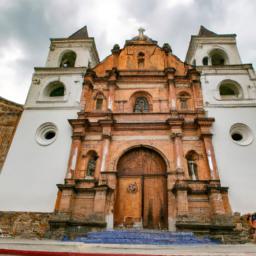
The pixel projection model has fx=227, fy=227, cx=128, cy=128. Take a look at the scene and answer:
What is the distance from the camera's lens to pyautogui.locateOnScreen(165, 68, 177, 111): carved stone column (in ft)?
44.5

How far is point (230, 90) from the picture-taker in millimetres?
15312

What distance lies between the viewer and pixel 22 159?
40.0 feet

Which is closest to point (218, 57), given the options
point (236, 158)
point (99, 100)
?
point (236, 158)

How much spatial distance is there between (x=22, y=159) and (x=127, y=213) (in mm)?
6270

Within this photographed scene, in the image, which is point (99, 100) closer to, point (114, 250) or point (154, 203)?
point (154, 203)

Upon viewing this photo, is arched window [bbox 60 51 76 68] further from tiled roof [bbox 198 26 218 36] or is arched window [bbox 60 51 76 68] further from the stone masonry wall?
the stone masonry wall

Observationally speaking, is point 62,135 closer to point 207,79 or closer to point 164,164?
point 164,164

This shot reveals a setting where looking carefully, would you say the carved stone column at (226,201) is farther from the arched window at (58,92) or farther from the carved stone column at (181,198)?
the arched window at (58,92)

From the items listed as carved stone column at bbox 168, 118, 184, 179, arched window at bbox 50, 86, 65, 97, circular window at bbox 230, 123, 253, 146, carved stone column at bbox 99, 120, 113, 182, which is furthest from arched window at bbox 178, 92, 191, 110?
arched window at bbox 50, 86, 65, 97

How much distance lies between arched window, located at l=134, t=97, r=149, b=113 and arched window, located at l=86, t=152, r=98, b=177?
3907 mm

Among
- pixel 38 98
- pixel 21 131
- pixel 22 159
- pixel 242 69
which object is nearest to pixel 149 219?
pixel 22 159

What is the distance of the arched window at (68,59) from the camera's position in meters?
17.6

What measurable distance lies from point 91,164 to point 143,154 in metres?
2.87

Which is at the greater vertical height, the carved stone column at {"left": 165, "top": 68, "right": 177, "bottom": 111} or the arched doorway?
the carved stone column at {"left": 165, "top": 68, "right": 177, "bottom": 111}
